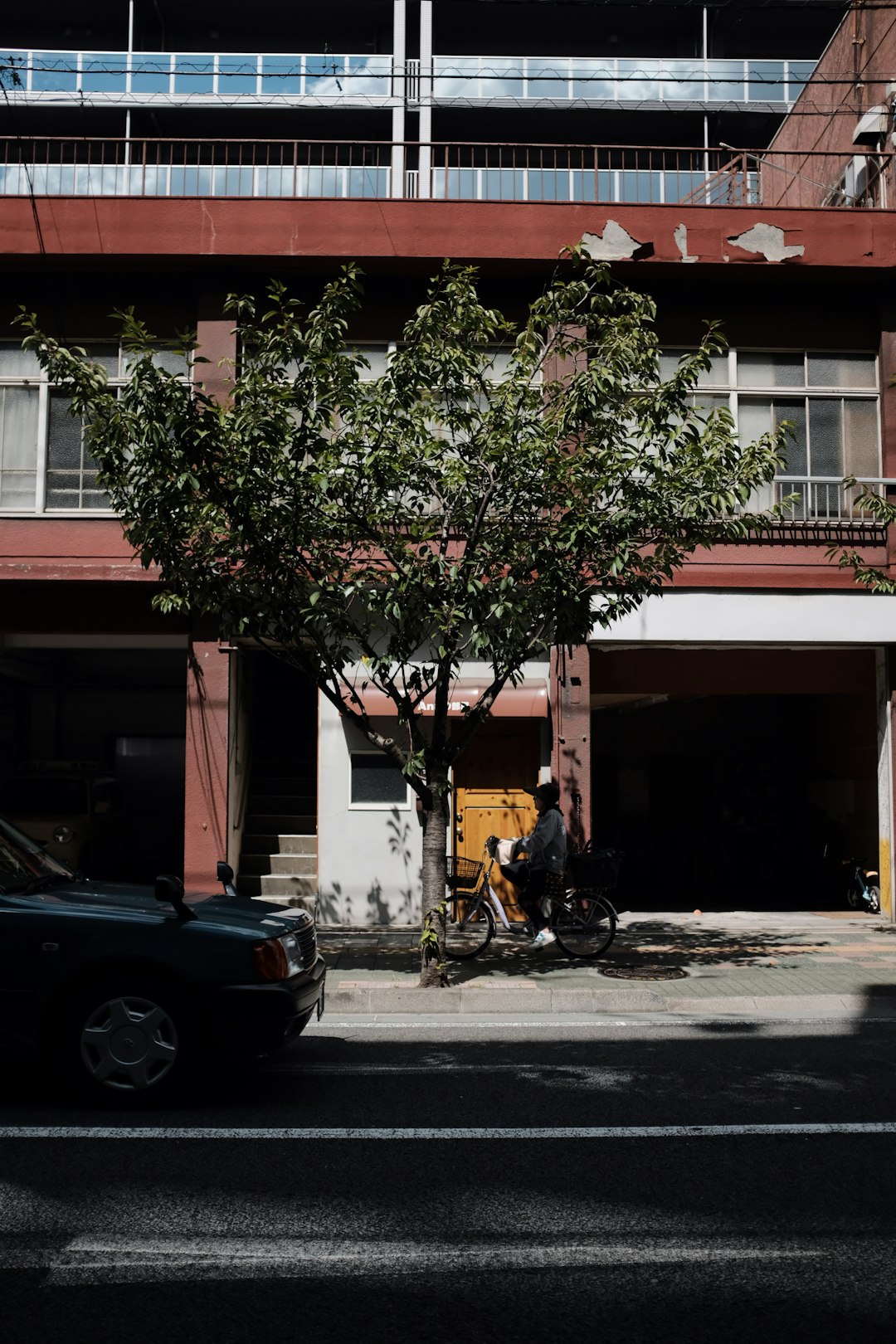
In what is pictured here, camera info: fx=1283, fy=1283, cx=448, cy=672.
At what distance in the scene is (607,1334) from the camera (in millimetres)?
3990

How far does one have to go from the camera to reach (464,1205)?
5.22 meters

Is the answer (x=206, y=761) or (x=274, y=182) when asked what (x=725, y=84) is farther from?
(x=206, y=761)

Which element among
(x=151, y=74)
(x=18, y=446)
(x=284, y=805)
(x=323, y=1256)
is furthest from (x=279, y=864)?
(x=151, y=74)

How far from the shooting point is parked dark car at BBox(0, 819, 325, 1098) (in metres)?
6.43

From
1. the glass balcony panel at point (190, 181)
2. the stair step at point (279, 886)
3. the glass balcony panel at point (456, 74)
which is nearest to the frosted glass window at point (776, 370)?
the stair step at point (279, 886)

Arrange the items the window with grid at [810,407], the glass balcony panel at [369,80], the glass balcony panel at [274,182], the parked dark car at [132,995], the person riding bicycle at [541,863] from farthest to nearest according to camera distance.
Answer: the glass balcony panel at [369,80] < the glass balcony panel at [274,182] < the window with grid at [810,407] < the person riding bicycle at [541,863] < the parked dark car at [132,995]

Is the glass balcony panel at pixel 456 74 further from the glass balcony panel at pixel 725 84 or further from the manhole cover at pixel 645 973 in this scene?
the manhole cover at pixel 645 973

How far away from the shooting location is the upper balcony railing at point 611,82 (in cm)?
2933

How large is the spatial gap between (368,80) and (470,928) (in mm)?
22971

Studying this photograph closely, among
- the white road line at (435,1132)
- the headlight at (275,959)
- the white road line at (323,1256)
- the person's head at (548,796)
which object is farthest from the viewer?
the person's head at (548,796)

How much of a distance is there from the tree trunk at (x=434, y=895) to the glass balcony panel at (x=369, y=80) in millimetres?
22354

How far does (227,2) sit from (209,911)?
2880cm

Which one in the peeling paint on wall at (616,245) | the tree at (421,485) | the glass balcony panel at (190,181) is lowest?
the tree at (421,485)

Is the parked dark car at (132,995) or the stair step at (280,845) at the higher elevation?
the stair step at (280,845)
